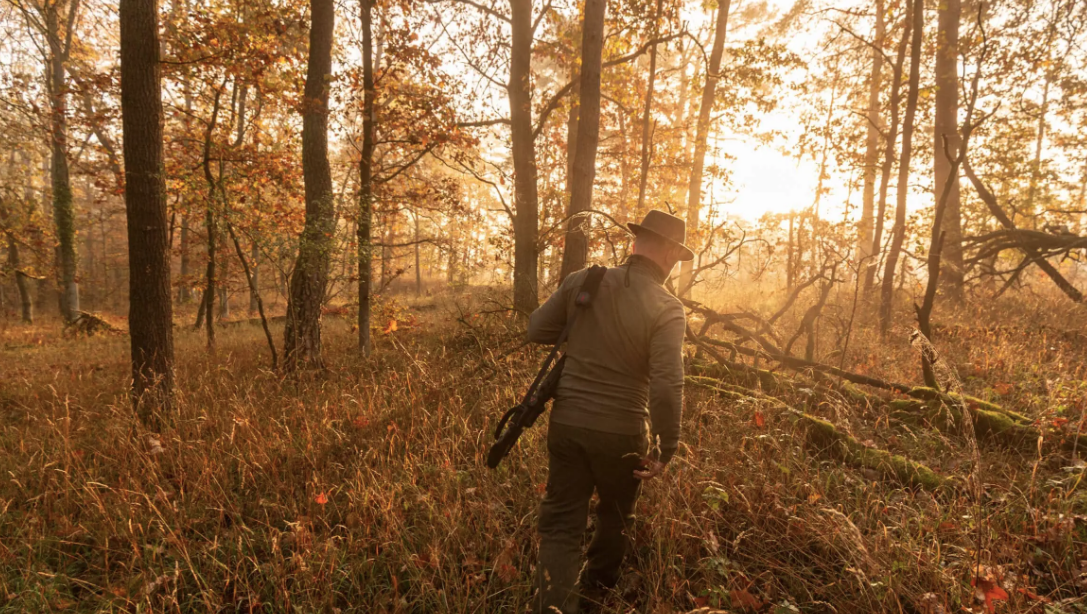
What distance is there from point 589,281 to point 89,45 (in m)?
21.2

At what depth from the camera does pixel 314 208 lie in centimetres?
697

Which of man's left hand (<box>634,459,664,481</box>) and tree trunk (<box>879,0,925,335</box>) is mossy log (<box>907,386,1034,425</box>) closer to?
man's left hand (<box>634,459,664,481</box>)

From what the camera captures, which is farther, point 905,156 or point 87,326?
point 87,326

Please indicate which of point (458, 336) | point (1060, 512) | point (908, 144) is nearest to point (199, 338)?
point (458, 336)

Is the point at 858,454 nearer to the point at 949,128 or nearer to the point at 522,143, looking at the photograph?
the point at 522,143

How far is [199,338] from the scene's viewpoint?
1235 centimetres

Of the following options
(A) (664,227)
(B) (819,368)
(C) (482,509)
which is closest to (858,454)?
(B) (819,368)

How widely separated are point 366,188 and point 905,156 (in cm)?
983

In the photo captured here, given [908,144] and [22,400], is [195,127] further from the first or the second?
[908,144]

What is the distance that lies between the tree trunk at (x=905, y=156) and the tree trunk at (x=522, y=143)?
658 cm

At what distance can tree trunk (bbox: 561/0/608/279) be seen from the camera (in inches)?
242

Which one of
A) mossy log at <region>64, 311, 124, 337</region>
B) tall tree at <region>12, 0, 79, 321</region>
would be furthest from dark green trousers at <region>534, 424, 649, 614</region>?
tall tree at <region>12, 0, 79, 321</region>

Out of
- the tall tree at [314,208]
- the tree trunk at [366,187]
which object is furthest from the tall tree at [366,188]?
the tall tree at [314,208]

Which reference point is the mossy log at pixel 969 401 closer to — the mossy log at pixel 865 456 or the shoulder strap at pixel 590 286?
the mossy log at pixel 865 456
